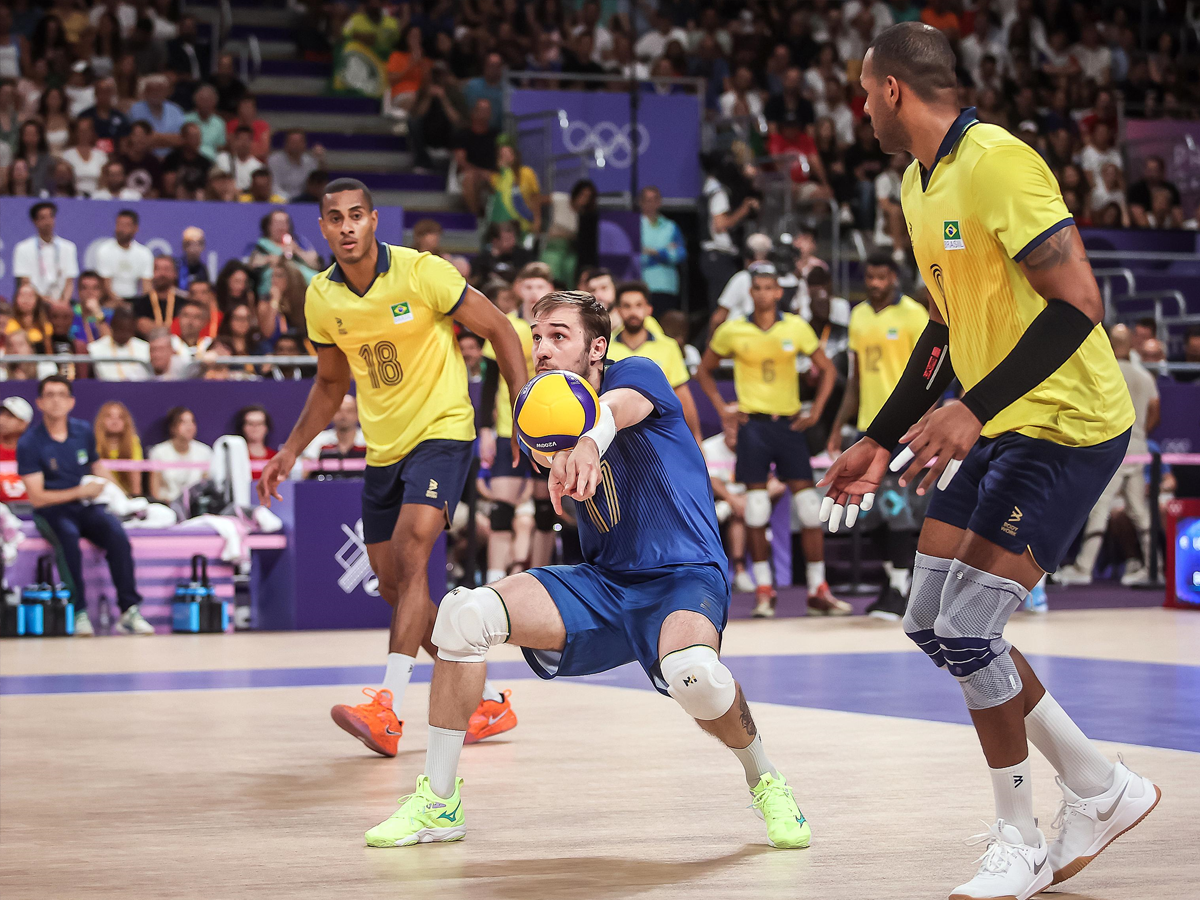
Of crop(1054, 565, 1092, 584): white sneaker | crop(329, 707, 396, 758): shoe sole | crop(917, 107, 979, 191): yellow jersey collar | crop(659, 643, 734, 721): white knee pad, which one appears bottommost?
crop(1054, 565, 1092, 584): white sneaker

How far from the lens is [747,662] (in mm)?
8914

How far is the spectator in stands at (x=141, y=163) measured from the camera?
594 inches

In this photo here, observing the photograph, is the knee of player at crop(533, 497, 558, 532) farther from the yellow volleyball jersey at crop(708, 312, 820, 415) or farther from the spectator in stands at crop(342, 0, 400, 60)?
the spectator in stands at crop(342, 0, 400, 60)

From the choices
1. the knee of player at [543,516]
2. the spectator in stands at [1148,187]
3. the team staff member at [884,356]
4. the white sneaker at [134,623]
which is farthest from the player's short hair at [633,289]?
the spectator in stands at [1148,187]

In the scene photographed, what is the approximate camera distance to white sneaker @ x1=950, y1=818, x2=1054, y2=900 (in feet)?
11.8

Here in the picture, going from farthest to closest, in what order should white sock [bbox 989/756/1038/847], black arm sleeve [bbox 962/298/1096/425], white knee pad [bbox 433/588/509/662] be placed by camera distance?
1. white knee pad [bbox 433/588/509/662]
2. white sock [bbox 989/756/1038/847]
3. black arm sleeve [bbox 962/298/1096/425]

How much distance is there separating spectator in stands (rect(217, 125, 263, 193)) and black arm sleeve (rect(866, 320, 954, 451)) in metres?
12.4

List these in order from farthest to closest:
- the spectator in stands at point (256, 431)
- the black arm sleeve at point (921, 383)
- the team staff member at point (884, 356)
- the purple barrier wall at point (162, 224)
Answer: the purple barrier wall at point (162, 224) < the spectator in stands at point (256, 431) < the team staff member at point (884, 356) < the black arm sleeve at point (921, 383)

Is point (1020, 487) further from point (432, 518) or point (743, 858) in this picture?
point (432, 518)

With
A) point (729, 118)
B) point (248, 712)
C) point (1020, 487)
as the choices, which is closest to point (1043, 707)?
point (1020, 487)

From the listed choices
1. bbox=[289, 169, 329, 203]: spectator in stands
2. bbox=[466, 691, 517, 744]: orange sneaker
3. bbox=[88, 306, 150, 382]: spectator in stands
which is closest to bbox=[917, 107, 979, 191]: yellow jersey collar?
bbox=[466, 691, 517, 744]: orange sneaker

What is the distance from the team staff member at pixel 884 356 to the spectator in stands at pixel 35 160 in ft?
25.6

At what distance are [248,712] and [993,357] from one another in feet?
14.5

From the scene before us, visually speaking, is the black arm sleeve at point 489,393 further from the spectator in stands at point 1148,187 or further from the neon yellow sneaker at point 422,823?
the spectator in stands at point 1148,187
